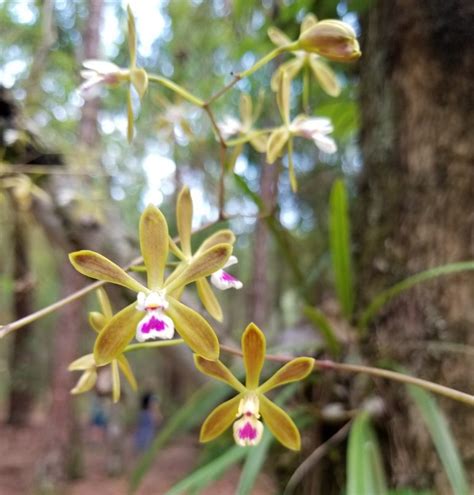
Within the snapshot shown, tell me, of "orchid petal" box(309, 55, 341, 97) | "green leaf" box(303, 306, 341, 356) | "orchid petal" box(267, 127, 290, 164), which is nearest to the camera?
"orchid petal" box(267, 127, 290, 164)

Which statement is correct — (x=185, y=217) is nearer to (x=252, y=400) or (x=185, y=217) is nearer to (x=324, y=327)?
(x=252, y=400)

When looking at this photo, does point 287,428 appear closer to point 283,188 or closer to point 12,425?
point 283,188

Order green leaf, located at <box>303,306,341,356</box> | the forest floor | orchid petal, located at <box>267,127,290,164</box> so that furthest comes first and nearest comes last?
the forest floor < green leaf, located at <box>303,306,341,356</box> < orchid petal, located at <box>267,127,290,164</box>

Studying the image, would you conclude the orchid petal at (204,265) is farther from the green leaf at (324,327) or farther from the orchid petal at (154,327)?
the green leaf at (324,327)

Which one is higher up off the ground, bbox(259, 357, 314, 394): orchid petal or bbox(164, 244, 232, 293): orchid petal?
bbox(164, 244, 232, 293): orchid petal

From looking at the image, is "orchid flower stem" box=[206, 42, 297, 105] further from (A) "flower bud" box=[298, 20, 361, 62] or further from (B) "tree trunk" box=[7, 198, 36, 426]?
(B) "tree trunk" box=[7, 198, 36, 426]

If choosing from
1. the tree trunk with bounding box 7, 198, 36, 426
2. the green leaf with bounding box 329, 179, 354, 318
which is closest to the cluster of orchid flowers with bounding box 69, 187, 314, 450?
the green leaf with bounding box 329, 179, 354, 318
